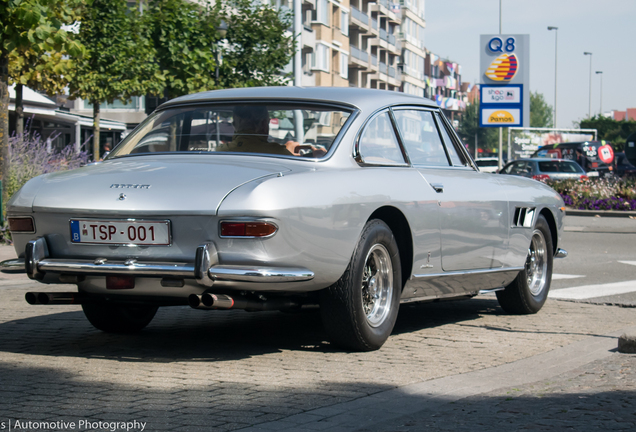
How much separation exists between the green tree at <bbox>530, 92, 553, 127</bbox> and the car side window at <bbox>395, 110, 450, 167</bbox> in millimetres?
137565

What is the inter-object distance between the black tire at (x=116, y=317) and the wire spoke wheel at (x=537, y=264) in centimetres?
335

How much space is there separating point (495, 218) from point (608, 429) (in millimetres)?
3261

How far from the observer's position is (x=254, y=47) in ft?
101

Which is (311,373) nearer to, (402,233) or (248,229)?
(248,229)

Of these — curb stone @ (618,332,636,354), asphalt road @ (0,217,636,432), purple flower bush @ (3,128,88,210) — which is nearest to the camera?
→ asphalt road @ (0,217,636,432)

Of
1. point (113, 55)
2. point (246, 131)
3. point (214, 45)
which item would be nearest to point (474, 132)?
point (214, 45)

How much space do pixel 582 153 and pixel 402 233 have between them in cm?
4398

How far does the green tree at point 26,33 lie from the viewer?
12.5 meters

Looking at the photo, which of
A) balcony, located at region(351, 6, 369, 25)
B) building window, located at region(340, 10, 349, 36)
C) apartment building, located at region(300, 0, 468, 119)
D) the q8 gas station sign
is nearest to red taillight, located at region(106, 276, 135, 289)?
the q8 gas station sign

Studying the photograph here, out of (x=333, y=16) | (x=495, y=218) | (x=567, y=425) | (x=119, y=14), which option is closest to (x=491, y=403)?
(x=567, y=425)

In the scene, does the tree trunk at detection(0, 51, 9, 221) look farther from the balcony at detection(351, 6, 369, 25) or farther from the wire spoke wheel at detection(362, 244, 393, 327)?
the balcony at detection(351, 6, 369, 25)

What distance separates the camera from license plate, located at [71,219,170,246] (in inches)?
200

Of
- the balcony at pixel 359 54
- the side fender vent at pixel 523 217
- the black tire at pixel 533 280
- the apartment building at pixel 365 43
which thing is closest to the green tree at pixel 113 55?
the black tire at pixel 533 280

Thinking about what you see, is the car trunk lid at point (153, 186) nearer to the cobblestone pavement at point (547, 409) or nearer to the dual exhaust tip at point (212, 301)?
the dual exhaust tip at point (212, 301)
